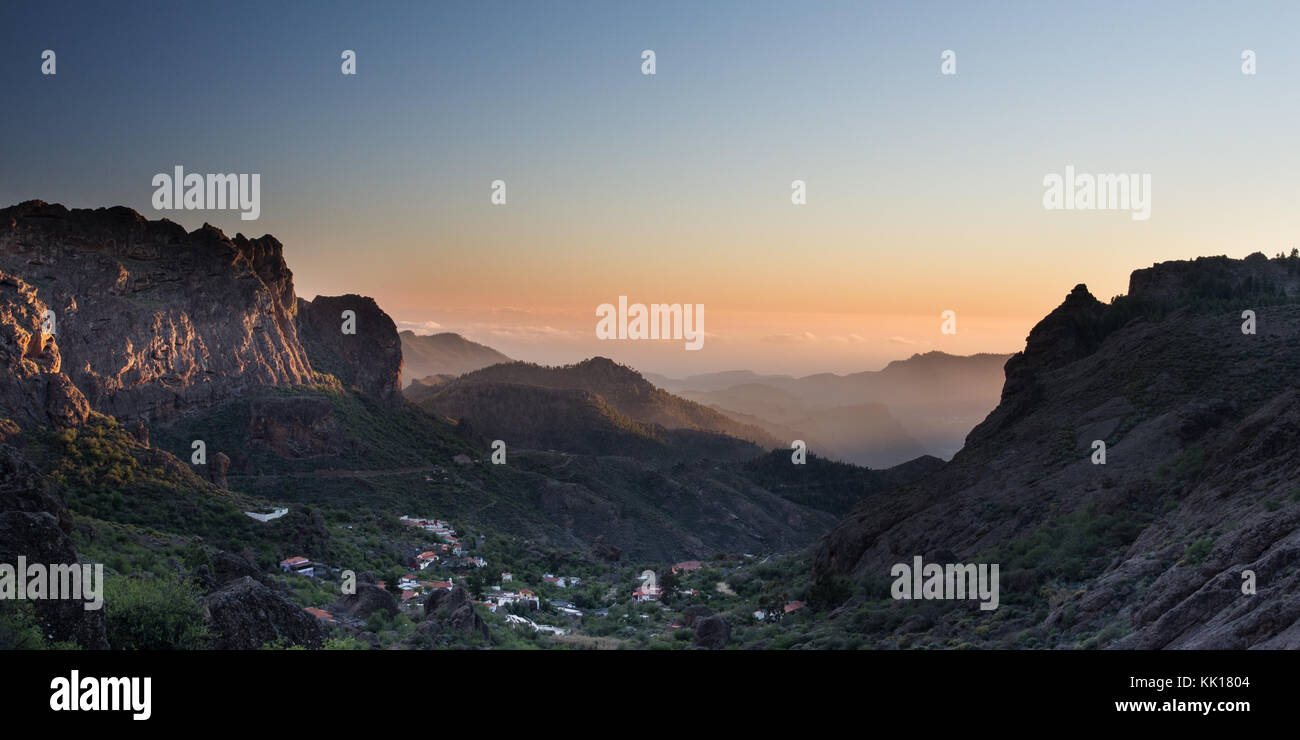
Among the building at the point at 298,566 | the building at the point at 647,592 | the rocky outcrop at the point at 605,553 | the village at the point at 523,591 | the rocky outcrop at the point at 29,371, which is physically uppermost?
the rocky outcrop at the point at 29,371

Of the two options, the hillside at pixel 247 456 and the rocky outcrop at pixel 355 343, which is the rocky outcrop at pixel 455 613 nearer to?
the hillside at pixel 247 456

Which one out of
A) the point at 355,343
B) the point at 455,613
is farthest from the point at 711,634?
the point at 355,343

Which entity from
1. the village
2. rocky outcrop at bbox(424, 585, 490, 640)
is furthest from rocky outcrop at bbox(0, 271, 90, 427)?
rocky outcrop at bbox(424, 585, 490, 640)

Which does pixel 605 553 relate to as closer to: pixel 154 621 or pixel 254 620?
pixel 254 620

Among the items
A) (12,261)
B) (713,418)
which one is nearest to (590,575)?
(12,261)

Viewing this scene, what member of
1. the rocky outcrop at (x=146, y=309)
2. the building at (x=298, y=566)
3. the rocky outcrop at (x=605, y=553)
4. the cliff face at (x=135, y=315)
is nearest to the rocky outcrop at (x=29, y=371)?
the cliff face at (x=135, y=315)
